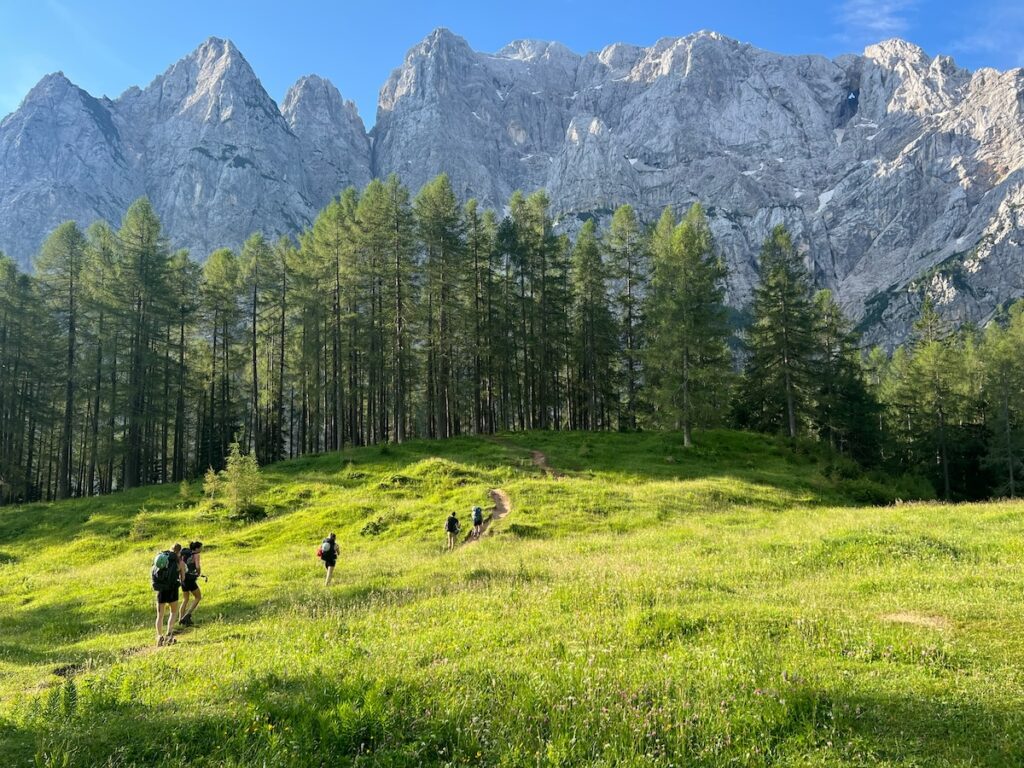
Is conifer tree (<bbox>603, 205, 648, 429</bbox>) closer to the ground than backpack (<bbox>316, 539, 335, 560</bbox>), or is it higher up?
higher up

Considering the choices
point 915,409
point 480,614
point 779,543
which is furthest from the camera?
point 915,409

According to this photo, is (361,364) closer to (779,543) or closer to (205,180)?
(779,543)

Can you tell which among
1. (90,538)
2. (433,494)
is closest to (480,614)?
(433,494)

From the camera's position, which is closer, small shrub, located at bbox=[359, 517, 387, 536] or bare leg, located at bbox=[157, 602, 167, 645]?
bare leg, located at bbox=[157, 602, 167, 645]

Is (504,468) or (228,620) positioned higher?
(504,468)

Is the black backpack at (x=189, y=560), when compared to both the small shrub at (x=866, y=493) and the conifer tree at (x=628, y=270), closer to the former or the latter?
the small shrub at (x=866, y=493)

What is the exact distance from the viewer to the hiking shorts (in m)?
13.0

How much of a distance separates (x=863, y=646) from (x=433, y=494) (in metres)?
25.2

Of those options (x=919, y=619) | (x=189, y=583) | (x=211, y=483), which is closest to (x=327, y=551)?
(x=189, y=583)

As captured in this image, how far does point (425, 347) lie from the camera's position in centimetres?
4988

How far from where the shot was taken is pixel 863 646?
801 cm

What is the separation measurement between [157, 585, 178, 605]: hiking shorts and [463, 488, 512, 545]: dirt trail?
12.1 m

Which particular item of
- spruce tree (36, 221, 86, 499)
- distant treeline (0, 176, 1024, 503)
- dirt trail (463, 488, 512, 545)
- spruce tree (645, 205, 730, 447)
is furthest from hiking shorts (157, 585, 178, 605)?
spruce tree (36, 221, 86, 499)

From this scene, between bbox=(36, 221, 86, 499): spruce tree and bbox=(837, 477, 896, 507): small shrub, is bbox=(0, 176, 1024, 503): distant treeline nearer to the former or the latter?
bbox=(36, 221, 86, 499): spruce tree
